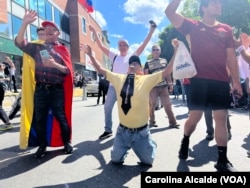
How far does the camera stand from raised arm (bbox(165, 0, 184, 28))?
372 cm

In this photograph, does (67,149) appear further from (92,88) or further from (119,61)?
(92,88)

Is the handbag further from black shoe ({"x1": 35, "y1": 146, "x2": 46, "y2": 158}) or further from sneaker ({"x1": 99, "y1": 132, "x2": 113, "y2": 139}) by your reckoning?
sneaker ({"x1": 99, "y1": 132, "x2": 113, "y2": 139})

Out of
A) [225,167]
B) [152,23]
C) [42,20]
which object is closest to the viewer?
[225,167]

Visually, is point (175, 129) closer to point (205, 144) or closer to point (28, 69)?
point (205, 144)

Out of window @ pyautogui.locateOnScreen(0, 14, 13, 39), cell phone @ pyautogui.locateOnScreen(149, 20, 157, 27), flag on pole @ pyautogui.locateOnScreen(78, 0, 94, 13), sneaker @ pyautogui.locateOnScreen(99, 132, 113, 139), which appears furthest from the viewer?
window @ pyautogui.locateOnScreen(0, 14, 13, 39)

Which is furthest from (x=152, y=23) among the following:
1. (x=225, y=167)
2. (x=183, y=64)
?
(x=225, y=167)

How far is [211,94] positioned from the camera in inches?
150

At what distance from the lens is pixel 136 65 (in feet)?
14.7

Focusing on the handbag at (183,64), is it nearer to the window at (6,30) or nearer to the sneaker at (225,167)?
the sneaker at (225,167)

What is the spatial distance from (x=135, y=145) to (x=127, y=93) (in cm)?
68

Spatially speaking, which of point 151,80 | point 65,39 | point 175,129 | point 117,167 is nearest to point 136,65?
point 151,80

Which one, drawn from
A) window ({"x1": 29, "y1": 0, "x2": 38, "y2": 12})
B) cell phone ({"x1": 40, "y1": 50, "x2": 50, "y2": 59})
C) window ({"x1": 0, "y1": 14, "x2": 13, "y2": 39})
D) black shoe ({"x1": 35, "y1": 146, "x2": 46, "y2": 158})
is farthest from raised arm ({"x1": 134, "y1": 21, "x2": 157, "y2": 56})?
window ({"x1": 29, "y1": 0, "x2": 38, "y2": 12})

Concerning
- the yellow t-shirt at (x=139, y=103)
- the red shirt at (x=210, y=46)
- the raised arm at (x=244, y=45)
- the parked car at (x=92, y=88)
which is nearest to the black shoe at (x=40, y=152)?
the yellow t-shirt at (x=139, y=103)

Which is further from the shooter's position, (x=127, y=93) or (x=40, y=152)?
(x=40, y=152)
